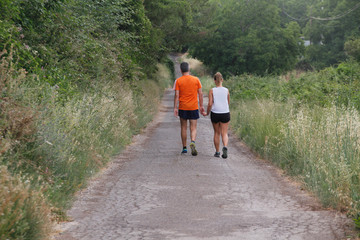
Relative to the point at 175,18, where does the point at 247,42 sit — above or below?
below

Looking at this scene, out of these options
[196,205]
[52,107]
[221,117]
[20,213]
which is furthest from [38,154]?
[221,117]

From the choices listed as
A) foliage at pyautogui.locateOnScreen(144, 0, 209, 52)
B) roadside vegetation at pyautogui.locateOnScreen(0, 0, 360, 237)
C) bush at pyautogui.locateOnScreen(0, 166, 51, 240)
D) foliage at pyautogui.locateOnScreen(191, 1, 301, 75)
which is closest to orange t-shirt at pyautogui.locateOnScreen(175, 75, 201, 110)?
roadside vegetation at pyautogui.locateOnScreen(0, 0, 360, 237)

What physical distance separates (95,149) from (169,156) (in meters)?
2.09

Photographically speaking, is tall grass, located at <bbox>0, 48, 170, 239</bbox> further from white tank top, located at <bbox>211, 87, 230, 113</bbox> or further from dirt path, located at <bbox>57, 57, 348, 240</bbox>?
white tank top, located at <bbox>211, 87, 230, 113</bbox>

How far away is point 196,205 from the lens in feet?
22.9

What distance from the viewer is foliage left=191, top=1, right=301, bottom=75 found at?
52938 mm

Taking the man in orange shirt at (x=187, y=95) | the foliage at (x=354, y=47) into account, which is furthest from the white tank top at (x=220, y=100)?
the foliage at (x=354, y=47)

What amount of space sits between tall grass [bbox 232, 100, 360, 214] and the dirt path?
0.27m

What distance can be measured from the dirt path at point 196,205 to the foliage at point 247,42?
4270 cm

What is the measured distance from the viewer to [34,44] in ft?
36.9

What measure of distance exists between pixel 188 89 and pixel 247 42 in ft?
137

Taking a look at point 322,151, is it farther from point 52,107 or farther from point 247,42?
point 247,42

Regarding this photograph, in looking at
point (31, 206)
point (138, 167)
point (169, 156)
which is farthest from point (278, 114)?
point (31, 206)

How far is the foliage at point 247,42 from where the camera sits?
52938 millimetres
